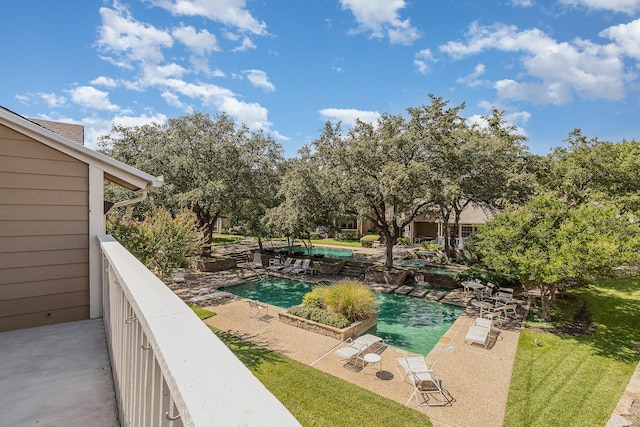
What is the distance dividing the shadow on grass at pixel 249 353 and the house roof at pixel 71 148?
508 cm

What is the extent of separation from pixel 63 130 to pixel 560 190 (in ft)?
70.7

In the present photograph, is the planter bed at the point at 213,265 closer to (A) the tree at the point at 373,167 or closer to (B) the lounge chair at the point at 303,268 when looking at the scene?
(B) the lounge chair at the point at 303,268

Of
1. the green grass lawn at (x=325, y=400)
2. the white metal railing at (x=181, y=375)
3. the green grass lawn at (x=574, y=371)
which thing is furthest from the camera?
the green grass lawn at (x=574, y=371)

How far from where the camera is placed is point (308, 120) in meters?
26.7

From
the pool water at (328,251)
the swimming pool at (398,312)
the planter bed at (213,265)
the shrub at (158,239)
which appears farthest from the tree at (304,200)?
the pool water at (328,251)

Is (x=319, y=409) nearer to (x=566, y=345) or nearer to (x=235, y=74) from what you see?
(x=566, y=345)

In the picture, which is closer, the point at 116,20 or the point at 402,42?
the point at 116,20

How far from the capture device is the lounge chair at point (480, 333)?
31.4 ft

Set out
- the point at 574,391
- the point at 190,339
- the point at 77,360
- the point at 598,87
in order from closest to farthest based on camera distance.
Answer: the point at 190,339 < the point at 77,360 < the point at 574,391 < the point at 598,87

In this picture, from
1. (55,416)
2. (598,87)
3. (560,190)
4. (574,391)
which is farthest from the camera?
(598,87)

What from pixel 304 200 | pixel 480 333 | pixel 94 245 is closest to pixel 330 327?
pixel 480 333

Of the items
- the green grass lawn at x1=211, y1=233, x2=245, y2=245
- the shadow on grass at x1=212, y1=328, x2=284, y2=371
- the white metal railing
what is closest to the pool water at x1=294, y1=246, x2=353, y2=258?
the green grass lawn at x1=211, y1=233, x2=245, y2=245

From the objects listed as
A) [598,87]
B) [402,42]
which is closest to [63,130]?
[402,42]

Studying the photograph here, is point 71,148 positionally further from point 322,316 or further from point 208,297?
point 208,297
